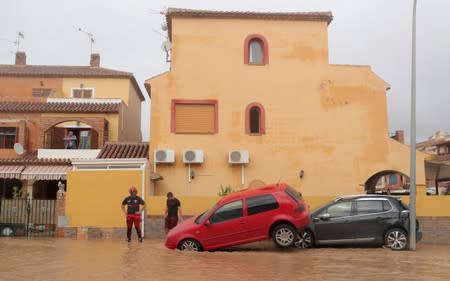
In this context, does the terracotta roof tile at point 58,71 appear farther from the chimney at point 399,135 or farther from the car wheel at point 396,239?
the car wheel at point 396,239

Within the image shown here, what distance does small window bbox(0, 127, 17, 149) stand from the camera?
2930 centimetres

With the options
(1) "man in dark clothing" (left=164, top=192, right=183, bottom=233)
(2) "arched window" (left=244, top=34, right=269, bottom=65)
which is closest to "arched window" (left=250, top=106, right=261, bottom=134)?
(2) "arched window" (left=244, top=34, right=269, bottom=65)

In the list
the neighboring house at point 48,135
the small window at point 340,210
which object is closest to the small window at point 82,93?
the neighboring house at point 48,135

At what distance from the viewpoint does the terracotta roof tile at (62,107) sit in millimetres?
29141

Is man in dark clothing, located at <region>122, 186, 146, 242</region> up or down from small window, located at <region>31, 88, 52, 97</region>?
down

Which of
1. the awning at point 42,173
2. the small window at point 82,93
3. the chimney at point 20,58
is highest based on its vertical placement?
the chimney at point 20,58

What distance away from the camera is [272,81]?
2272 centimetres

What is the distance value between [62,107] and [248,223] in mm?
19090

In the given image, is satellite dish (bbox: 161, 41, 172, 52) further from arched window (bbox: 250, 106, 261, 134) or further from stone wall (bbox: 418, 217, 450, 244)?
stone wall (bbox: 418, 217, 450, 244)

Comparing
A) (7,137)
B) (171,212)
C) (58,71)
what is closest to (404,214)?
(171,212)

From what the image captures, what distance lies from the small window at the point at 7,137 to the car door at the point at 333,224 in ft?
68.6

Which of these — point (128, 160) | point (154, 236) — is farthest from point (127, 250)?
point (128, 160)

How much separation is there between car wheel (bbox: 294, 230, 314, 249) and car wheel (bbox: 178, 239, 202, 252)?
2.83 meters

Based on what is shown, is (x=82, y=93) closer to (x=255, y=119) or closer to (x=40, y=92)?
(x=40, y=92)
